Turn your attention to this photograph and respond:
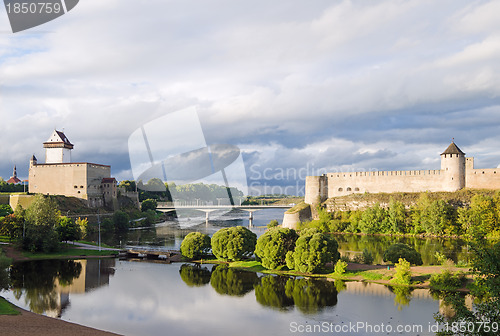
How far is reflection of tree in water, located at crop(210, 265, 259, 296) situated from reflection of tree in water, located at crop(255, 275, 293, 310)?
2.39 feet

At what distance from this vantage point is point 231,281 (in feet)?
94.5

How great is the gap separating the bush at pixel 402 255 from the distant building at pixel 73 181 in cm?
5608

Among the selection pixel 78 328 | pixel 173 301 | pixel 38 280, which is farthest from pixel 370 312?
pixel 38 280

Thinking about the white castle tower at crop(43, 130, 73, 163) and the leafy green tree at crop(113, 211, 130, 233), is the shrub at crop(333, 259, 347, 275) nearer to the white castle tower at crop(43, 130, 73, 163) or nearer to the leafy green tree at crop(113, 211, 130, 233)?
the leafy green tree at crop(113, 211, 130, 233)

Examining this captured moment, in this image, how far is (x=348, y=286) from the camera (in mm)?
26219

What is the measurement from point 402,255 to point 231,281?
12.5 meters

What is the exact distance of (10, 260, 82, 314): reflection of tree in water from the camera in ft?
80.1

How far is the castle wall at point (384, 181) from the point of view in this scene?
57.9 meters

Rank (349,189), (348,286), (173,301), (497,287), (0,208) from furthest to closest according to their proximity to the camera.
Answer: (349,189) < (0,208) < (348,286) < (173,301) < (497,287)

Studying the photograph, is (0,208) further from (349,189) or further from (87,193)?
(349,189)

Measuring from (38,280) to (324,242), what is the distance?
19.9m

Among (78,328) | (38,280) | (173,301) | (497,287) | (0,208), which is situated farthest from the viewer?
(0,208)

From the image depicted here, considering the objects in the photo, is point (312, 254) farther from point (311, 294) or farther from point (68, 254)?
point (68, 254)

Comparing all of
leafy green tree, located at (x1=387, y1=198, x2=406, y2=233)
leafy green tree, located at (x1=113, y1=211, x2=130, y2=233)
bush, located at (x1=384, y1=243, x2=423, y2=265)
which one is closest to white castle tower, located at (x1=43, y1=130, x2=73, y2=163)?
leafy green tree, located at (x1=113, y1=211, x2=130, y2=233)
